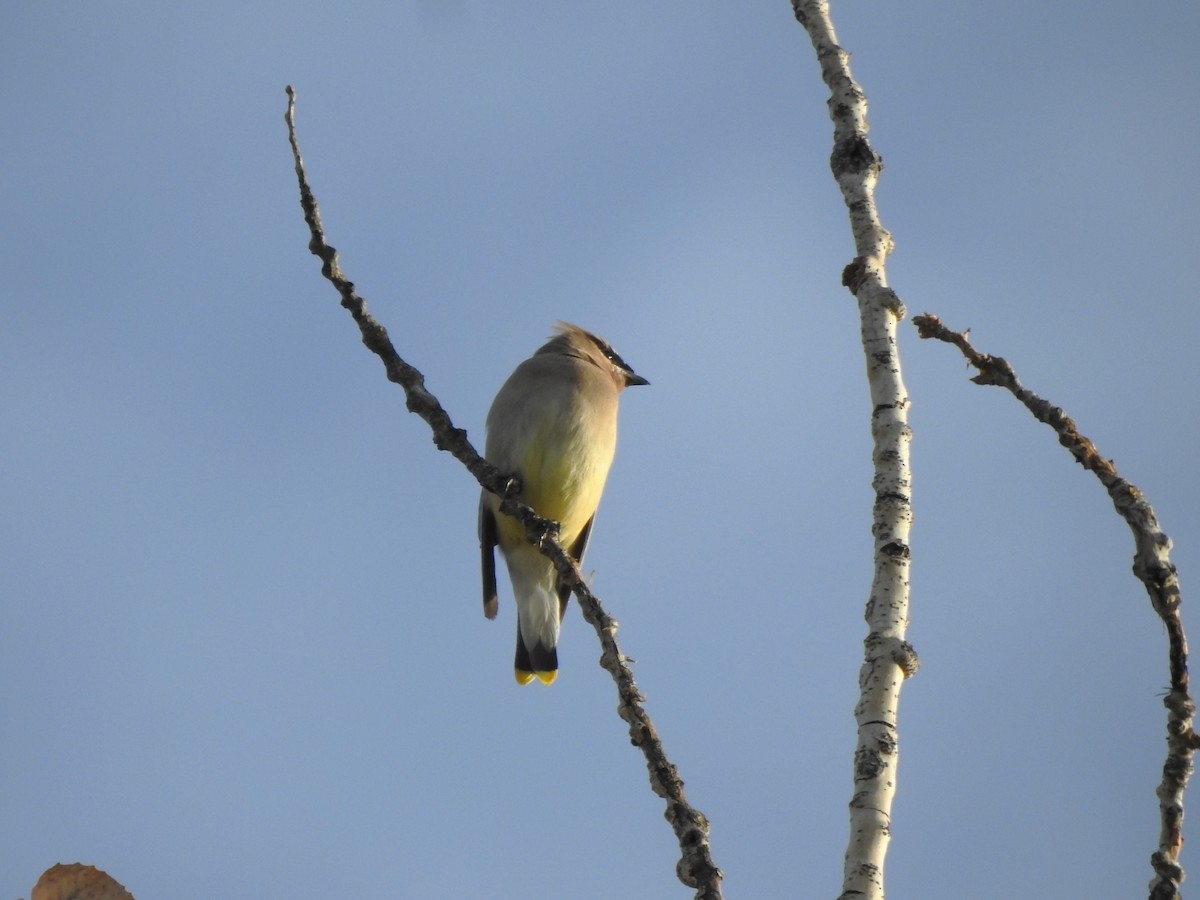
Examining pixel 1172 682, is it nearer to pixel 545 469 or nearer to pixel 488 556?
pixel 545 469

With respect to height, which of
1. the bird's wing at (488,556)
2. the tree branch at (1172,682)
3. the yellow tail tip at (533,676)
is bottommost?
the tree branch at (1172,682)

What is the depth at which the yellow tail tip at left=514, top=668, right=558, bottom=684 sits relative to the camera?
6.75m

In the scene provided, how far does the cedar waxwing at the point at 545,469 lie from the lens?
→ 6.25 meters

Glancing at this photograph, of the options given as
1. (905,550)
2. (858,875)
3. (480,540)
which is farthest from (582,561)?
(858,875)

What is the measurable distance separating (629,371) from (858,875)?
5148mm

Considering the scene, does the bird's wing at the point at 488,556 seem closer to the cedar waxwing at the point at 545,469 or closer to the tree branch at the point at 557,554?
the cedar waxwing at the point at 545,469


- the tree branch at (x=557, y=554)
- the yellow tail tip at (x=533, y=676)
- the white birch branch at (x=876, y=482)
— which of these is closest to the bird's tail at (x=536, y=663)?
the yellow tail tip at (x=533, y=676)

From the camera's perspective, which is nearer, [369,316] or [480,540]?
[369,316]

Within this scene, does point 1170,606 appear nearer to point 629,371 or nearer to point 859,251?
point 859,251

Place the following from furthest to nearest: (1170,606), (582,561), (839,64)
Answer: (582,561)
(839,64)
(1170,606)

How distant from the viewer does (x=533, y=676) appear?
6793 mm

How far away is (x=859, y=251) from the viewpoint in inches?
160

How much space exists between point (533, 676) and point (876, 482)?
3.49 metres

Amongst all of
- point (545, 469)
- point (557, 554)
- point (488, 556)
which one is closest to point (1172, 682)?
point (557, 554)
